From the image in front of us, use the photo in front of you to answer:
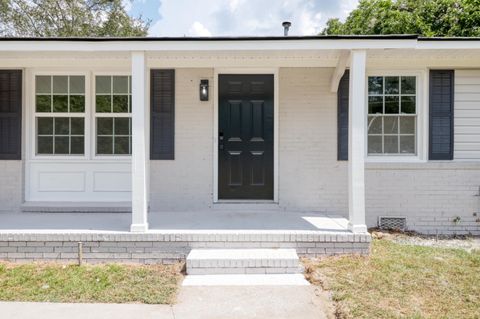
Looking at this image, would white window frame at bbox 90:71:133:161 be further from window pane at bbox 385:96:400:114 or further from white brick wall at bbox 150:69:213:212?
window pane at bbox 385:96:400:114

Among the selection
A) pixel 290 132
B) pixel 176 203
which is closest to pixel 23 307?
pixel 176 203

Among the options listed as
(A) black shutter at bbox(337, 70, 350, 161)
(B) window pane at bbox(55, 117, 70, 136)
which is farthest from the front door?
(B) window pane at bbox(55, 117, 70, 136)

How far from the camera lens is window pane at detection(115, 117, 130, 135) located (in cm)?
602

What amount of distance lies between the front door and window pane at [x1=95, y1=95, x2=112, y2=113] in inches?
70.1

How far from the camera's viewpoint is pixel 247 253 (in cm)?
423

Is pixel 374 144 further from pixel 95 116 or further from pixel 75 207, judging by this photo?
pixel 75 207

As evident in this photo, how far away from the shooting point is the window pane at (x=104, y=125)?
19.7 feet


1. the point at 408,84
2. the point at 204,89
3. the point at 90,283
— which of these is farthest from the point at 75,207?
the point at 408,84

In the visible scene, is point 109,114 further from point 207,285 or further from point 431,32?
point 431,32

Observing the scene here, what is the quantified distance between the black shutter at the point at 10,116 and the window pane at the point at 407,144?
20.1ft

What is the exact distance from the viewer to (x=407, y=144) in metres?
6.13

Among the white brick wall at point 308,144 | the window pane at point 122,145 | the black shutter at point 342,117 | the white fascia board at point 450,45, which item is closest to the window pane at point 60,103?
the window pane at point 122,145

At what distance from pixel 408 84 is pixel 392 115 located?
573 millimetres

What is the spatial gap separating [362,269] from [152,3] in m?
14.2
